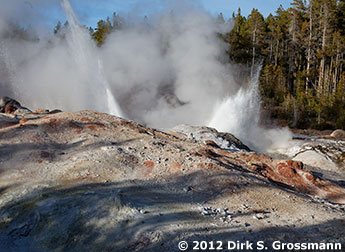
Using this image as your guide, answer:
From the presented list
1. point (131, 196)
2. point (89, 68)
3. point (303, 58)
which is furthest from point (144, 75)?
point (303, 58)

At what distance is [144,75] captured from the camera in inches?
554

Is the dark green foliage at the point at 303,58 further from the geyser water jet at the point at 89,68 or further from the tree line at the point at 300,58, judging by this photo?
the geyser water jet at the point at 89,68

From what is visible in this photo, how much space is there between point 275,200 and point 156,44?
11.8 m

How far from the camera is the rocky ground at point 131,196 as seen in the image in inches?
116

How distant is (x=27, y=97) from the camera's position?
39.9 ft

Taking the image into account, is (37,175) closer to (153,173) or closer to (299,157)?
(153,173)

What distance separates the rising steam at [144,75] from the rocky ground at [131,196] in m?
5.65

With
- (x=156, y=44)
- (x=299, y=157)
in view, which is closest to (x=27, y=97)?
(x=156, y=44)

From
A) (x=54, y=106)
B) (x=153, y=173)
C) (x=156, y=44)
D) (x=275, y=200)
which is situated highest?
(x=156, y=44)

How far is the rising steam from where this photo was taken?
1161cm

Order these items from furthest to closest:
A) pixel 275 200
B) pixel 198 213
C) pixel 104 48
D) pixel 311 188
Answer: pixel 104 48, pixel 311 188, pixel 275 200, pixel 198 213

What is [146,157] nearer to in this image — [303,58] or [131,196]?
[131,196]

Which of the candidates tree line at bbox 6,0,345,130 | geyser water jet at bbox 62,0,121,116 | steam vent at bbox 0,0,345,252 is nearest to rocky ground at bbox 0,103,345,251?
steam vent at bbox 0,0,345,252

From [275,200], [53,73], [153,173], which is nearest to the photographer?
[275,200]
